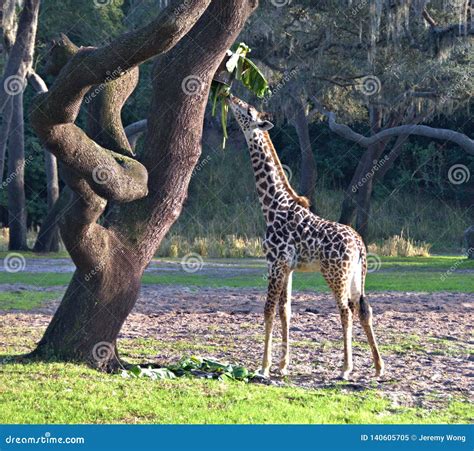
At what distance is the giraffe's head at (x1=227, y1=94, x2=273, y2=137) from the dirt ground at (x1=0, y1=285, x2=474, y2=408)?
2.61 m

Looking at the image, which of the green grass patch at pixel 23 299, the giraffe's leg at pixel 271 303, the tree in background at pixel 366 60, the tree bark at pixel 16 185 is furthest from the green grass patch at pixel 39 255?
the giraffe's leg at pixel 271 303

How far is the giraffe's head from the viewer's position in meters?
10.9

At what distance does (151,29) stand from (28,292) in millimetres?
10860

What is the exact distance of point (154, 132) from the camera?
417 inches

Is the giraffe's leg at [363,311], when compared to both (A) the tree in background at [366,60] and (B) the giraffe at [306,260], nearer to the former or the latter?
(B) the giraffe at [306,260]

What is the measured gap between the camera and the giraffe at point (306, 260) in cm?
1030

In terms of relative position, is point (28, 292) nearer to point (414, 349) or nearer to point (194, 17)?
point (414, 349)

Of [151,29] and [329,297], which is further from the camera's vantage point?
[329,297]

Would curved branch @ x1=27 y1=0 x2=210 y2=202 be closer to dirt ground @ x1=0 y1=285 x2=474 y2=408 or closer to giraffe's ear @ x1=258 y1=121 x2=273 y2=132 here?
giraffe's ear @ x1=258 y1=121 x2=273 y2=132

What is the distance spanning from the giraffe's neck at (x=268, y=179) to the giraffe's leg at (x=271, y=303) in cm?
66

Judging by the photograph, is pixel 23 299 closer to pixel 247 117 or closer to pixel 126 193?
pixel 247 117

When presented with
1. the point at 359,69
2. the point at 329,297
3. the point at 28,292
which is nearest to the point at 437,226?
the point at 359,69

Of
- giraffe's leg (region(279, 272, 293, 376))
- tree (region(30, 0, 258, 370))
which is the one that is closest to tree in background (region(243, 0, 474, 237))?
tree (region(30, 0, 258, 370))

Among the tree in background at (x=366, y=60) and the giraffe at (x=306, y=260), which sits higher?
the tree in background at (x=366, y=60)
